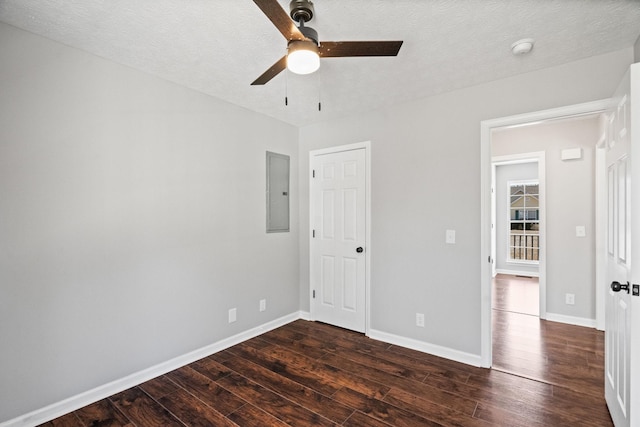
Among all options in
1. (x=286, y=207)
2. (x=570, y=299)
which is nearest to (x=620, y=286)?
(x=570, y=299)

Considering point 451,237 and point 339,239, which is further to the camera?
point 339,239

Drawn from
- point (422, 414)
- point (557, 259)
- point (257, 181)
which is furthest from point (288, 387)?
point (557, 259)

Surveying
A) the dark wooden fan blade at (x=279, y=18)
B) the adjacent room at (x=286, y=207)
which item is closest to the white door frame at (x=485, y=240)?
the adjacent room at (x=286, y=207)

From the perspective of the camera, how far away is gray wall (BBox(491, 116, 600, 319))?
3707 millimetres

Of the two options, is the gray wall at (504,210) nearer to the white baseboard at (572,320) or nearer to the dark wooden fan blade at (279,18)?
the white baseboard at (572,320)

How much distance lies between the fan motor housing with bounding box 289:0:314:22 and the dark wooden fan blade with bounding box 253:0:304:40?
23 cm

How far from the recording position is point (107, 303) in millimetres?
2307

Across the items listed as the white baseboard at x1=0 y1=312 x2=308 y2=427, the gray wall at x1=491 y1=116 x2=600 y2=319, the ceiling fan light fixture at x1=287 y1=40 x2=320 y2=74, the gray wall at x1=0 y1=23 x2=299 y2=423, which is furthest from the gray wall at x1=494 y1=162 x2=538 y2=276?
the ceiling fan light fixture at x1=287 y1=40 x2=320 y2=74

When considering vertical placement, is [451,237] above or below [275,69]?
below

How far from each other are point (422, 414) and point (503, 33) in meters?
2.58

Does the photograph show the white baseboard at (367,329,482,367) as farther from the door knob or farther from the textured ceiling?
the textured ceiling

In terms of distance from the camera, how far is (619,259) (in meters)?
1.81

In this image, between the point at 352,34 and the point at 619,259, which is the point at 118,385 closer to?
the point at 352,34

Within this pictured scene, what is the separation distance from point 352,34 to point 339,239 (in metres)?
2.29
